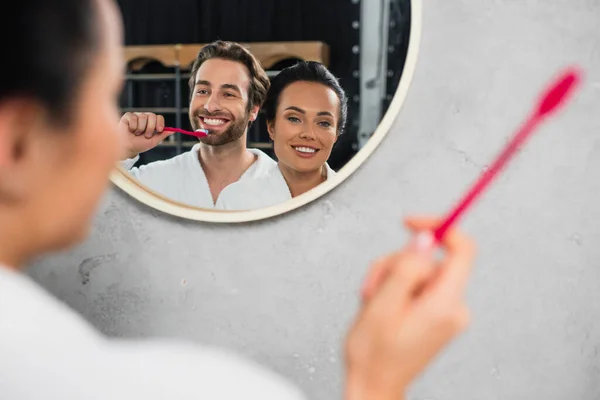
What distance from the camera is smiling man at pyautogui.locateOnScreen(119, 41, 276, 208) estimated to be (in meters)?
1.10

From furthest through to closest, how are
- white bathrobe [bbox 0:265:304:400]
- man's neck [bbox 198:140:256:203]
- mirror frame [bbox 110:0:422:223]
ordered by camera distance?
man's neck [bbox 198:140:256:203]
mirror frame [bbox 110:0:422:223]
white bathrobe [bbox 0:265:304:400]

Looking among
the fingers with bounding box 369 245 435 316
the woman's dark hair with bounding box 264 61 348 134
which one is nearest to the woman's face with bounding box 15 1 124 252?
the fingers with bounding box 369 245 435 316

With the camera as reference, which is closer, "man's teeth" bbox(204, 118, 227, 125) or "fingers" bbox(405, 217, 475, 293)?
"fingers" bbox(405, 217, 475, 293)

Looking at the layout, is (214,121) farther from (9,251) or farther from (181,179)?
(9,251)

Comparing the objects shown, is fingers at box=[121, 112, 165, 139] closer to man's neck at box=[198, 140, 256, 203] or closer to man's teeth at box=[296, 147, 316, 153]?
man's neck at box=[198, 140, 256, 203]

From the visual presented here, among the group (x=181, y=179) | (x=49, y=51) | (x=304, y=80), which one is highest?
(x=49, y=51)

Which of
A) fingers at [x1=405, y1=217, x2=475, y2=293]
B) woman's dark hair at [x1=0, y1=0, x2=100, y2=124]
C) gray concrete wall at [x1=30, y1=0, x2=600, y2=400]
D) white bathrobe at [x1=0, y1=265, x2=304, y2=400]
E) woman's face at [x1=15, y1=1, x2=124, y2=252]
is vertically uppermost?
woman's dark hair at [x1=0, y1=0, x2=100, y2=124]

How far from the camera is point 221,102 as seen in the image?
1115 millimetres

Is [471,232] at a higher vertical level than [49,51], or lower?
lower

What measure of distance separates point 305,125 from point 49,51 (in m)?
0.78

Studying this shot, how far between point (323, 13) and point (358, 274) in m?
0.47

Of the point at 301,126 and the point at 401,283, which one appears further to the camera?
the point at 301,126

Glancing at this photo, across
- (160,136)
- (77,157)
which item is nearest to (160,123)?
(160,136)

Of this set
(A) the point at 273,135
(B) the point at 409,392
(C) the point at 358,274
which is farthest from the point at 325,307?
(A) the point at 273,135
